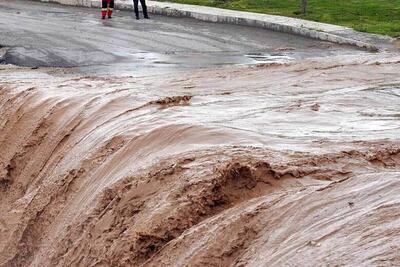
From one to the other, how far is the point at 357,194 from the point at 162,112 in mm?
2790

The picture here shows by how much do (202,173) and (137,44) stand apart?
32.2 feet

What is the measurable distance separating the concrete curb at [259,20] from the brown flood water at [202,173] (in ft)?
24.0

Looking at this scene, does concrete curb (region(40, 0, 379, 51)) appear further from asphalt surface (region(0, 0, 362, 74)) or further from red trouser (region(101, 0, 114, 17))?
red trouser (region(101, 0, 114, 17))

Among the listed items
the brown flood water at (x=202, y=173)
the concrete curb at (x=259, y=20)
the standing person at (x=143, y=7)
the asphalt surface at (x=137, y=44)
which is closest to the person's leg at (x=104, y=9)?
the asphalt surface at (x=137, y=44)

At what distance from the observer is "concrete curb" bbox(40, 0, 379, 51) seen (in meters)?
15.8

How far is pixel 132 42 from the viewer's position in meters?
14.6

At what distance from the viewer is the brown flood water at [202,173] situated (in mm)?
3918

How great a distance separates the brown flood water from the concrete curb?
288 inches

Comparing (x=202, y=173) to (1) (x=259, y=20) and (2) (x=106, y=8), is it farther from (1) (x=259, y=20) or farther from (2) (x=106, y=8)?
(2) (x=106, y=8)

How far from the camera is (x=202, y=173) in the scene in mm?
4746

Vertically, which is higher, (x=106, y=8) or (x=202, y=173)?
(x=106, y=8)

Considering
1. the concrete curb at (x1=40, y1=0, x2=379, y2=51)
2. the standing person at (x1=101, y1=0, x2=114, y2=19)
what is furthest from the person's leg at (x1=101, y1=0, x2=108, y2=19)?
the concrete curb at (x1=40, y1=0, x2=379, y2=51)

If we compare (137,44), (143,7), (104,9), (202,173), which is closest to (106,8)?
(104,9)

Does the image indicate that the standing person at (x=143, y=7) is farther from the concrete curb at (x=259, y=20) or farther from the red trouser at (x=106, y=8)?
the concrete curb at (x=259, y=20)
